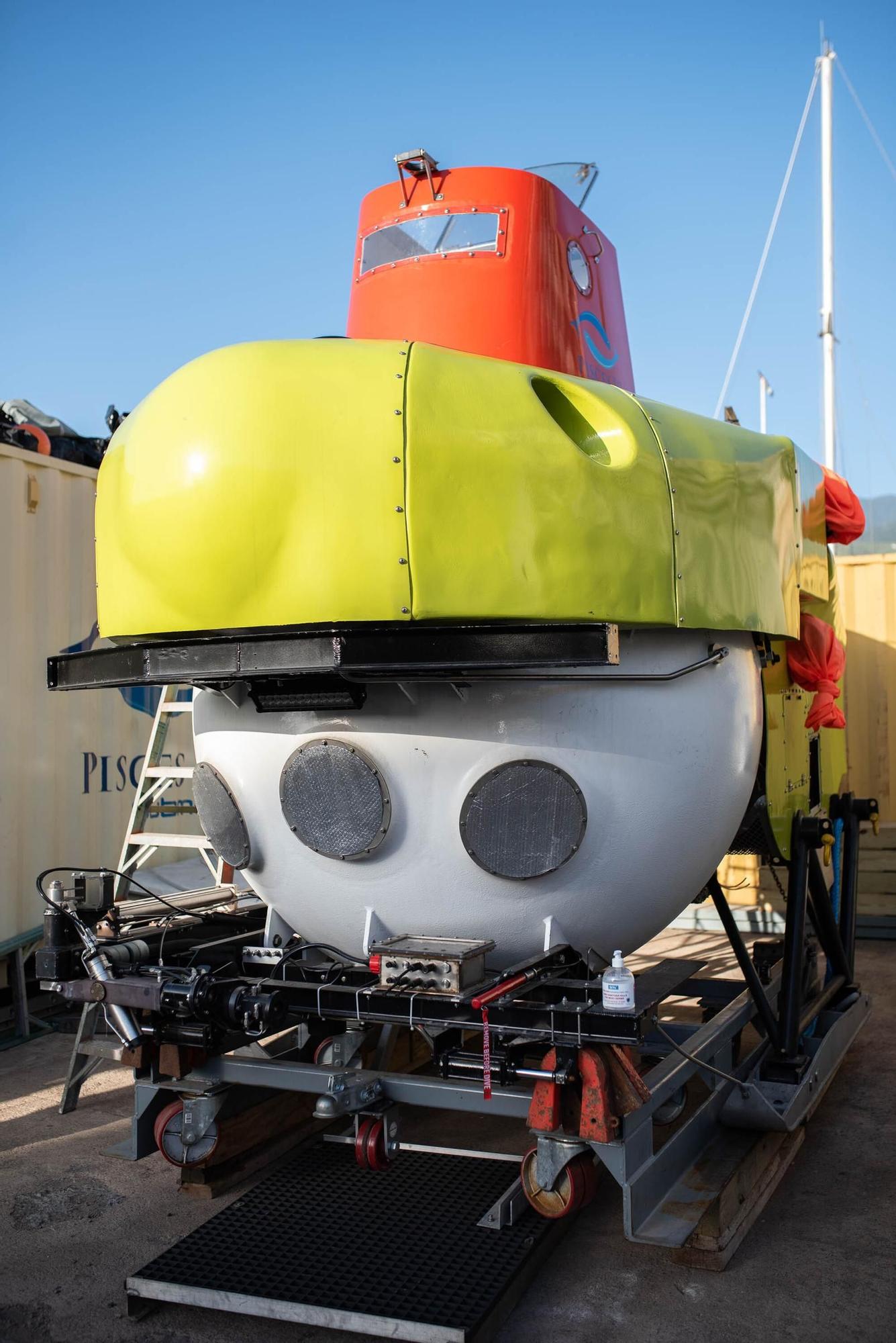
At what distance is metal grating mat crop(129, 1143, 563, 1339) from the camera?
279 centimetres

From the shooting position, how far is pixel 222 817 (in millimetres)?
3475

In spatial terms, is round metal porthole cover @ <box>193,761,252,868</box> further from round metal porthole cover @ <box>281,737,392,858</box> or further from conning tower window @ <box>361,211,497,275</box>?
conning tower window @ <box>361,211,497,275</box>

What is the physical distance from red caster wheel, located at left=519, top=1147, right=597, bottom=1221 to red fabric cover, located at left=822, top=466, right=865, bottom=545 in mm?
2825

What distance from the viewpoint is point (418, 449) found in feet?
8.88

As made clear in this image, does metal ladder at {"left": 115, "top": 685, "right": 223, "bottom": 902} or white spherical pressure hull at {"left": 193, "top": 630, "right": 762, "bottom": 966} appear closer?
white spherical pressure hull at {"left": 193, "top": 630, "right": 762, "bottom": 966}

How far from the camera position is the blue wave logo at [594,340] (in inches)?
156

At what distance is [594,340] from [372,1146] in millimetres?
2785

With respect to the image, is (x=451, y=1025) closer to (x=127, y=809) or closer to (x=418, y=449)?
(x=418, y=449)

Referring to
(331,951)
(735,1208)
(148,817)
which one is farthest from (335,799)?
(148,817)

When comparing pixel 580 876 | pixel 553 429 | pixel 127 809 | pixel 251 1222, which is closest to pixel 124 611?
pixel 553 429

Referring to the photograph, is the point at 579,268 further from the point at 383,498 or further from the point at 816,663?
the point at 383,498

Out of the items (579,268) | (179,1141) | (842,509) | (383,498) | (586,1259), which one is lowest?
(586,1259)

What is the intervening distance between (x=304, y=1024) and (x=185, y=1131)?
588mm

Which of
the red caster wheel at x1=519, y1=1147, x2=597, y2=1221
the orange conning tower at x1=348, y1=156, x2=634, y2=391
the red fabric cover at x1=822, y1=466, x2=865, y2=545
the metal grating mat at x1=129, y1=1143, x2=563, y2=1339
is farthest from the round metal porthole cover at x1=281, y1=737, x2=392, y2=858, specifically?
the red fabric cover at x1=822, y1=466, x2=865, y2=545
